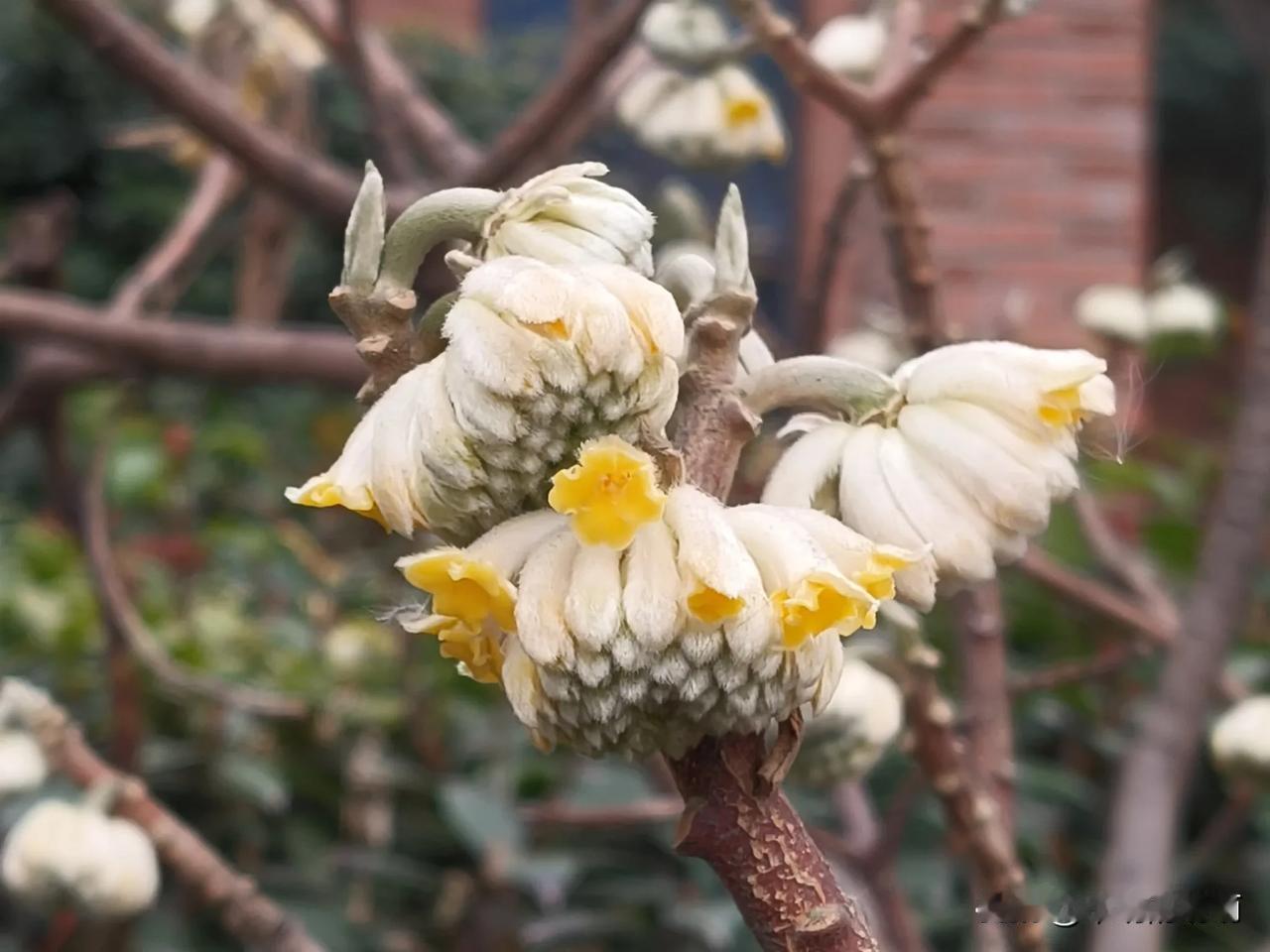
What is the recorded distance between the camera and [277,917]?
816mm

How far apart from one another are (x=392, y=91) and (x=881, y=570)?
1.23 m

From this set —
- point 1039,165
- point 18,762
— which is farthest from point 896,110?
point 1039,165

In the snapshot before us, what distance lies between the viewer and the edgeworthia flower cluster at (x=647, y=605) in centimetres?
34

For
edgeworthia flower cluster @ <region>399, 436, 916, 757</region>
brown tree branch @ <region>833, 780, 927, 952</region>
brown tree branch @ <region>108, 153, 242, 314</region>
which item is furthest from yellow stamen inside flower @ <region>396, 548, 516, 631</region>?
brown tree branch @ <region>108, 153, 242, 314</region>

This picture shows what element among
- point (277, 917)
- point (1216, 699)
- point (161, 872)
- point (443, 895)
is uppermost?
point (277, 917)

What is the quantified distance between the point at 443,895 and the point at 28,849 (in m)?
0.74

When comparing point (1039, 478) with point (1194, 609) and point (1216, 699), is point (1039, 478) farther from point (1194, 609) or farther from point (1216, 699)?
point (1216, 699)

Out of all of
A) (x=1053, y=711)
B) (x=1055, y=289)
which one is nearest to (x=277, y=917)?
(x=1053, y=711)

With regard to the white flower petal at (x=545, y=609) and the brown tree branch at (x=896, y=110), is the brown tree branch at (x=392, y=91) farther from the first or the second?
the white flower petal at (x=545, y=609)

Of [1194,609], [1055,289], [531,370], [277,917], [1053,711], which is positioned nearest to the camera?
[531,370]

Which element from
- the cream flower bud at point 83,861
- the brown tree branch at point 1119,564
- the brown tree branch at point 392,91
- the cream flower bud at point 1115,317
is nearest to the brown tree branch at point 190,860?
the cream flower bud at point 83,861

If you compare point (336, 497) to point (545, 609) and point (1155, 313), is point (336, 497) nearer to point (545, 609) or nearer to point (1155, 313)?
point (545, 609)

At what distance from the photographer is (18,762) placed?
2.82ft

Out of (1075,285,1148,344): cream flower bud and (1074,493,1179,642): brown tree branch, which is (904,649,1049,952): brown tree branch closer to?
(1074,493,1179,642): brown tree branch
